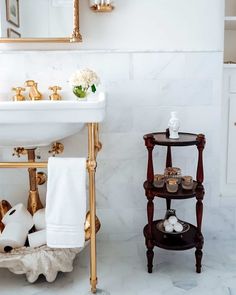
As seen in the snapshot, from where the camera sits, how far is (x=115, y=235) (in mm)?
2213

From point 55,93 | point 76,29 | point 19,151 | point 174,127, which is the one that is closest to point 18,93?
point 55,93

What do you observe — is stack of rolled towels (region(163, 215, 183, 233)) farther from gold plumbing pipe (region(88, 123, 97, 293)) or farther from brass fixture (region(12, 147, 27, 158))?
brass fixture (region(12, 147, 27, 158))

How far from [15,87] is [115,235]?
0.97m

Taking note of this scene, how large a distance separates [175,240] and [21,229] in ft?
2.41

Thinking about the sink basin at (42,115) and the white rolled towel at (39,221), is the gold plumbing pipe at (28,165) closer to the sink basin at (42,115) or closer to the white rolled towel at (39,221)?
the sink basin at (42,115)

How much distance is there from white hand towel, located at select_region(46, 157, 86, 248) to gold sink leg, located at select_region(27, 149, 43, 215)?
48cm

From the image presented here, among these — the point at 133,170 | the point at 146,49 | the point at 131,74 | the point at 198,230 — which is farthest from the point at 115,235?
the point at 146,49

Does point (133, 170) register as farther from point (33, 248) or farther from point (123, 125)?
point (33, 248)

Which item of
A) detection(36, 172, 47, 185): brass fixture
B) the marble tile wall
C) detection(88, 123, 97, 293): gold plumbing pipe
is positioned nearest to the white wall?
the marble tile wall

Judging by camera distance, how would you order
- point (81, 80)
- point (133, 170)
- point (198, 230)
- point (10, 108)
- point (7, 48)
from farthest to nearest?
point (133, 170), point (7, 48), point (198, 230), point (81, 80), point (10, 108)

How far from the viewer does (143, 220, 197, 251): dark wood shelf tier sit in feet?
5.91

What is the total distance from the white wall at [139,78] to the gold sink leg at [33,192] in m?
0.12

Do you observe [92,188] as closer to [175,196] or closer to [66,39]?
[175,196]

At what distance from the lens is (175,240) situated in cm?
186
